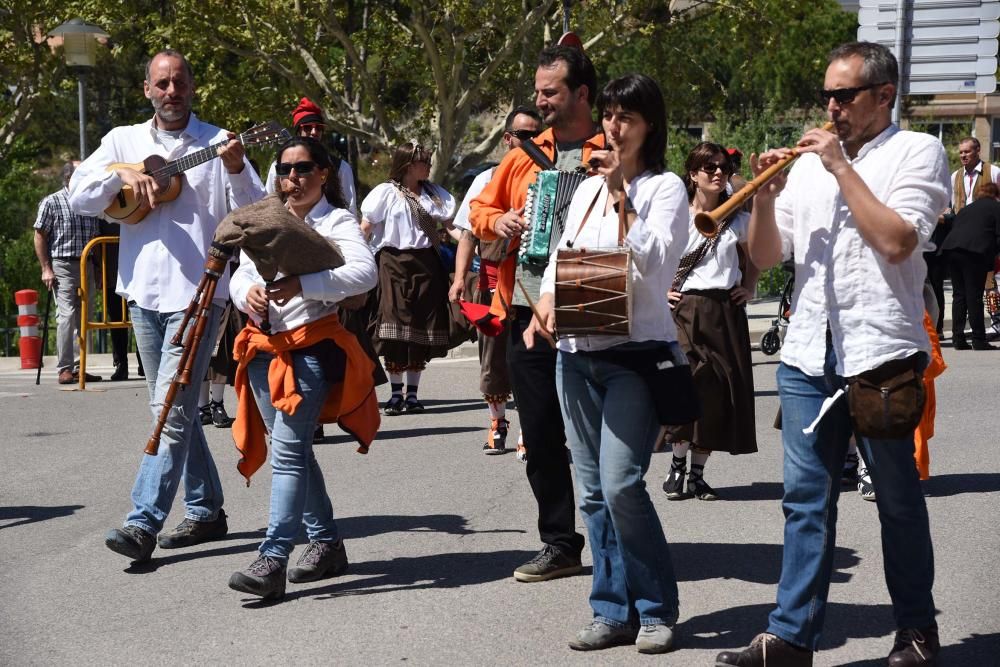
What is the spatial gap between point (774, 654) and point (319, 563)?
217 centimetres

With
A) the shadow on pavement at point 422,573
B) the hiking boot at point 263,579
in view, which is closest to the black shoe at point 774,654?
the shadow on pavement at point 422,573

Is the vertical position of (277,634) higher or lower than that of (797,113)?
lower

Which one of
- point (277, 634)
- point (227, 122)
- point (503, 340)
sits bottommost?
Answer: point (277, 634)

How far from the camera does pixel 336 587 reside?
19.2 feet

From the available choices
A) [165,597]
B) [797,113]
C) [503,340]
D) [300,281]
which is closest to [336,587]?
[165,597]

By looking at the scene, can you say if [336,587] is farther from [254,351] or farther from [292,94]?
[292,94]

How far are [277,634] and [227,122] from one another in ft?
71.1

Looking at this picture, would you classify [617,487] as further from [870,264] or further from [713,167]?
[713,167]

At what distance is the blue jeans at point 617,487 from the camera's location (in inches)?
187

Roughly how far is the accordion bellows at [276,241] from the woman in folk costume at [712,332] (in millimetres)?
2501

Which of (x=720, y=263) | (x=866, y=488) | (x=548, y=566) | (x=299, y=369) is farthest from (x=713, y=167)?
(x=299, y=369)

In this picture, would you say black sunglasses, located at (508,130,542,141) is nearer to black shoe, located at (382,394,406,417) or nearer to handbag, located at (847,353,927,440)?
handbag, located at (847,353,927,440)

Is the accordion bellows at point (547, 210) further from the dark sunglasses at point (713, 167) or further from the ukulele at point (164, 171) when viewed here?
the dark sunglasses at point (713, 167)

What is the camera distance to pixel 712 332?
7.57m
